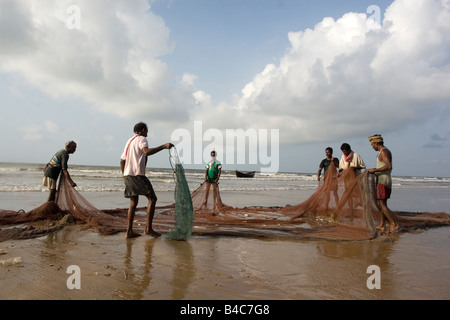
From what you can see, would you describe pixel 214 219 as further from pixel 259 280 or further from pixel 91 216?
pixel 259 280

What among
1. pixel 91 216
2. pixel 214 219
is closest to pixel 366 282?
pixel 214 219

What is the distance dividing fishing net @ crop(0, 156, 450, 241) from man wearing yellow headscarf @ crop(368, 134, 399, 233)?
15cm

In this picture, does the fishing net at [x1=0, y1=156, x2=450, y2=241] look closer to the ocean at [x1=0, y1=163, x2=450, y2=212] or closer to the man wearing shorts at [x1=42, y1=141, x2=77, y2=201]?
the man wearing shorts at [x1=42, y1=141, x2=77, y2=201]

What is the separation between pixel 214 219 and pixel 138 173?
252 cm

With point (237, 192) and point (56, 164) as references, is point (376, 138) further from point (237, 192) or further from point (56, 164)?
point (237, 192)

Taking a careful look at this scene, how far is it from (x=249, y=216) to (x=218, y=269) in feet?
14.0

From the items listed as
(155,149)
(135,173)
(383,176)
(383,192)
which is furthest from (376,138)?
(135,173)

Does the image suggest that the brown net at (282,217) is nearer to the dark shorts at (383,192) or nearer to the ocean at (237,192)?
the dark shorts at (383,192)

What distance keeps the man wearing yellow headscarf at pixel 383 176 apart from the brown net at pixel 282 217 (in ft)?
0.48

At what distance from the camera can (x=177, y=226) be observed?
15.1ft

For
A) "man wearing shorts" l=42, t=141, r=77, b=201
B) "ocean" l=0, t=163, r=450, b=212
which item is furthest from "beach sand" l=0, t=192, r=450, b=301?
"ocean" l=0, t=163, r=450, b=212

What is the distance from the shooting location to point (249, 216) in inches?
294

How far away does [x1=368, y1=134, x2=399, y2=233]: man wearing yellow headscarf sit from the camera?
5.60 meters

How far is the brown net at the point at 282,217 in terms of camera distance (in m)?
5.02
